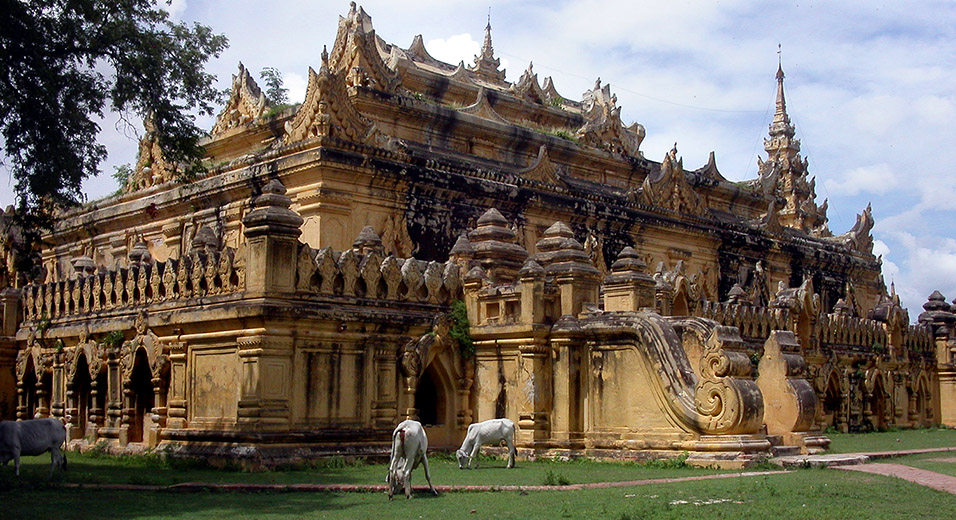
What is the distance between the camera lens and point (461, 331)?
21328 mm

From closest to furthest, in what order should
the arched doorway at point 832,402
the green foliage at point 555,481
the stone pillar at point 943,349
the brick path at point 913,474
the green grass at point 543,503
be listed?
Answer: the green grass at point 543,503 → the green foliage at point 555,481 → the brick path at point 913,474 → the arched doorway at point 832,402 → the stone pillar at point 943,349

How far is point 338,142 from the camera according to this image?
81.7 feet

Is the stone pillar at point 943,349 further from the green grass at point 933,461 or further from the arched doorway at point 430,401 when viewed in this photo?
the arched doorway at point 430,401

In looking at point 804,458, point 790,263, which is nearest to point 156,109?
point 804,458

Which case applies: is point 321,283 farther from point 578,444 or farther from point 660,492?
point 660,492

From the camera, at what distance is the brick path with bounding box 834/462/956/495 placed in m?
15.9

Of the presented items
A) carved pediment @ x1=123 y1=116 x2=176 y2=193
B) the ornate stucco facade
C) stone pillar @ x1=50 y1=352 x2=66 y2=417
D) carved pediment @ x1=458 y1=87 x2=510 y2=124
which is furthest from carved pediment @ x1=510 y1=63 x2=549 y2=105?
stone pillar @ x1=50 y1=352 x2=66 y2=417

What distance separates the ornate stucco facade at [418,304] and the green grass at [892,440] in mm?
1249

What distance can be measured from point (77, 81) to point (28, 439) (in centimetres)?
562

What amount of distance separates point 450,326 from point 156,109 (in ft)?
21.7

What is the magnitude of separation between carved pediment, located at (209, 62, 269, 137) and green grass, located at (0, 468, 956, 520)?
55.2 ft

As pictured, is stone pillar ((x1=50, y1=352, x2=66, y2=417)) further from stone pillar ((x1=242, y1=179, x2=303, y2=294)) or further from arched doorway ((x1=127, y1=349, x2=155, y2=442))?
stone pillar ((x1=242, y1=179, x2=303, y2=294))

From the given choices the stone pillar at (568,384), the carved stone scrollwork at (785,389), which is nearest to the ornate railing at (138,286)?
the stone pillar at (568,384)

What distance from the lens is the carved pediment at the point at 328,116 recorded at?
25.2 meters
